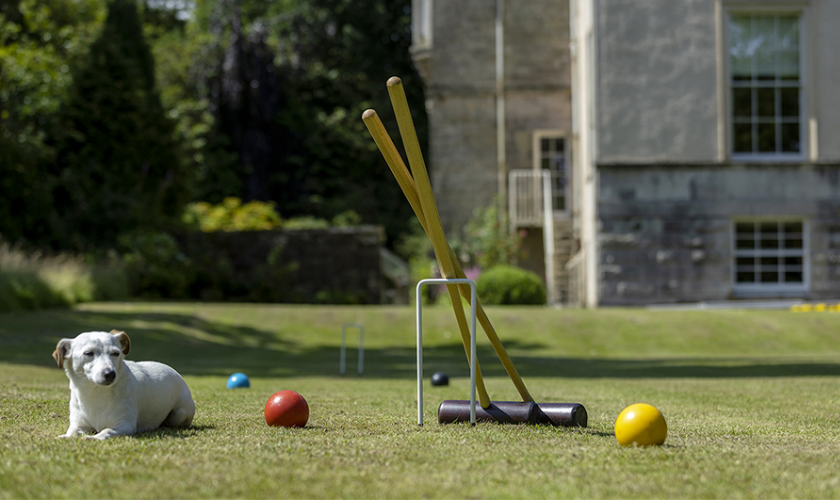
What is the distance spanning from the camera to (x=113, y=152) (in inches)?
867

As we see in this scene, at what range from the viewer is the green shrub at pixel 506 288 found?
1756 centimetres

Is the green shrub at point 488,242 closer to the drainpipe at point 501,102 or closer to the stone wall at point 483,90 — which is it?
the drainpipe at point 501,102

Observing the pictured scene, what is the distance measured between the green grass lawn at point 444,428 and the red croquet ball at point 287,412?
10cm

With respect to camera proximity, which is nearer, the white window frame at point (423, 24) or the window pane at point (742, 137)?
the window pane at point (742, 137)

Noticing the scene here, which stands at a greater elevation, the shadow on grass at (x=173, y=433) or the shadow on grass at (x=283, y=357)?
the shadow on grass at (x=173, y=433)

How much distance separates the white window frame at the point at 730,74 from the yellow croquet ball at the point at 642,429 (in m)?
14.1

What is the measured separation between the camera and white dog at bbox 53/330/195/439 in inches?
163

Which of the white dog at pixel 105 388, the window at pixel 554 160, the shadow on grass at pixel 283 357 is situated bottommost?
the shadow on grass at pixel 283 357

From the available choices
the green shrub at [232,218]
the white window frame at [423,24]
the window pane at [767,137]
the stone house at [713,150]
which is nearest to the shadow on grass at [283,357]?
the stone house at [713,150]

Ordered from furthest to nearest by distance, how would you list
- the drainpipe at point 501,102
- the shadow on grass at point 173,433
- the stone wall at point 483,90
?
1. the drainpipe at point 501,102
2. the stone wall at point 483,90
3. the shadow on grass at point 173,433

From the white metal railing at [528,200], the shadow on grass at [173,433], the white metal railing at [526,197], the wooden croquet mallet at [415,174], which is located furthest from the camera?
the white metal railing at [526,197]

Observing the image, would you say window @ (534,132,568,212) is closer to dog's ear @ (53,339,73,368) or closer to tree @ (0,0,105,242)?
tree @ (0,0,105,242)

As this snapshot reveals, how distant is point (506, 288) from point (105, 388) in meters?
13.8

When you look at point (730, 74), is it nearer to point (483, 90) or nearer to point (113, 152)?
point (483, 90)
